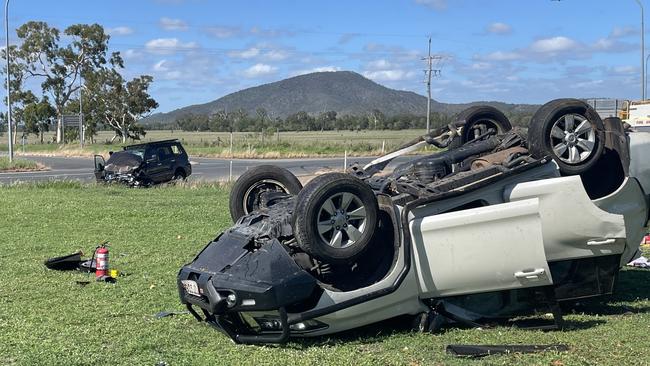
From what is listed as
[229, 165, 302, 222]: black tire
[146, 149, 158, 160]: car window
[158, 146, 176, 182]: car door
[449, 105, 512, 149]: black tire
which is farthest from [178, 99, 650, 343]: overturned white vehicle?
[158, 146, 176, 182]: car door

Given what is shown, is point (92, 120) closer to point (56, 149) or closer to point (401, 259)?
point (56, 149)

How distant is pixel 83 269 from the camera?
28.6 feet

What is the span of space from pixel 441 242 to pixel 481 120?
231 cm

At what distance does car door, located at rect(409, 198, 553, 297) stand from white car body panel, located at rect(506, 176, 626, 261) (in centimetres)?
24

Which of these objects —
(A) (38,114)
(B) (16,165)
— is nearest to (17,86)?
(A) (38,114)

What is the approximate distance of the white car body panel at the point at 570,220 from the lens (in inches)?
226

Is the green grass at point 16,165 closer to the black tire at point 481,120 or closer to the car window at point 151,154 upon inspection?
the car window at point 151,154

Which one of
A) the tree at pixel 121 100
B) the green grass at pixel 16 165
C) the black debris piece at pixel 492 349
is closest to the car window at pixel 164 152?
the green grass at pixel 16 165

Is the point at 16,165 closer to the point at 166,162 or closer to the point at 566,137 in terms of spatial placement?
the point at 166,162

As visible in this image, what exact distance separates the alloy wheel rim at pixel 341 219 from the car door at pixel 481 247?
1.45 ft

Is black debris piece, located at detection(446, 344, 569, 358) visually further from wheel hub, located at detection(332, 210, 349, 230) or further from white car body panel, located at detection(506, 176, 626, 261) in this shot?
wheel hub, located at detection(332, 210, 349, 230)

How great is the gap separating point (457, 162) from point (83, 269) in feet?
16.6

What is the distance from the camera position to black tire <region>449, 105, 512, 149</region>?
7.32m

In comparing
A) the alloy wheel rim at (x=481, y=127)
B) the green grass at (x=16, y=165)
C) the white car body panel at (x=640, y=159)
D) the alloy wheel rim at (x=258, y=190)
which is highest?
the alloy wheel rim at (x=481, y=127)
